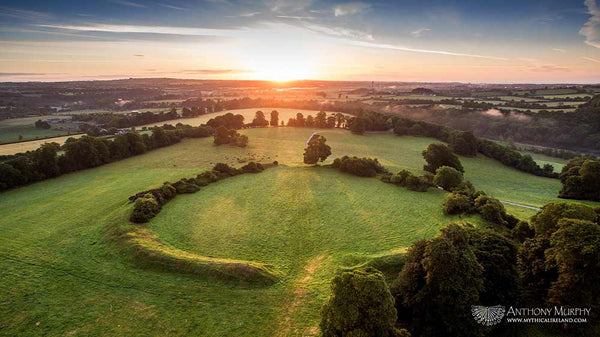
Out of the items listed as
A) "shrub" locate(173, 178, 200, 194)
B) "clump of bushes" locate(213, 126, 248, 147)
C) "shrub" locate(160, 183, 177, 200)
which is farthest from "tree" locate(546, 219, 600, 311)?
"clump of bushes" locate(213, 126, 248, 147)

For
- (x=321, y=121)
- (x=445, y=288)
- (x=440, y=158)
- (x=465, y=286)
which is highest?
(x=321, y=121)

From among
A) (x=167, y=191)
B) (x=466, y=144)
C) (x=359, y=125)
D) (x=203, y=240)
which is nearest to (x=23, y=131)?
(x=167, y=191)

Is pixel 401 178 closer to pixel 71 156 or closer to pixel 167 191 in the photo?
pixel 167 191

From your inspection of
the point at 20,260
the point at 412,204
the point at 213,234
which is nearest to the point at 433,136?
the point at 412,204

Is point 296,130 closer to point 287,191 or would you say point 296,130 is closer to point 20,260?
point 287,191

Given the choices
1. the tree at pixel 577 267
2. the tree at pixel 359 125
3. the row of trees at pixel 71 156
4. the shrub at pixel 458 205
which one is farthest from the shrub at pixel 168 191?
the tree at pixel 359 125

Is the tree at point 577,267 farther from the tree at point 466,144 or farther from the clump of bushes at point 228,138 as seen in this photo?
the clump of bushes at point 228,138
